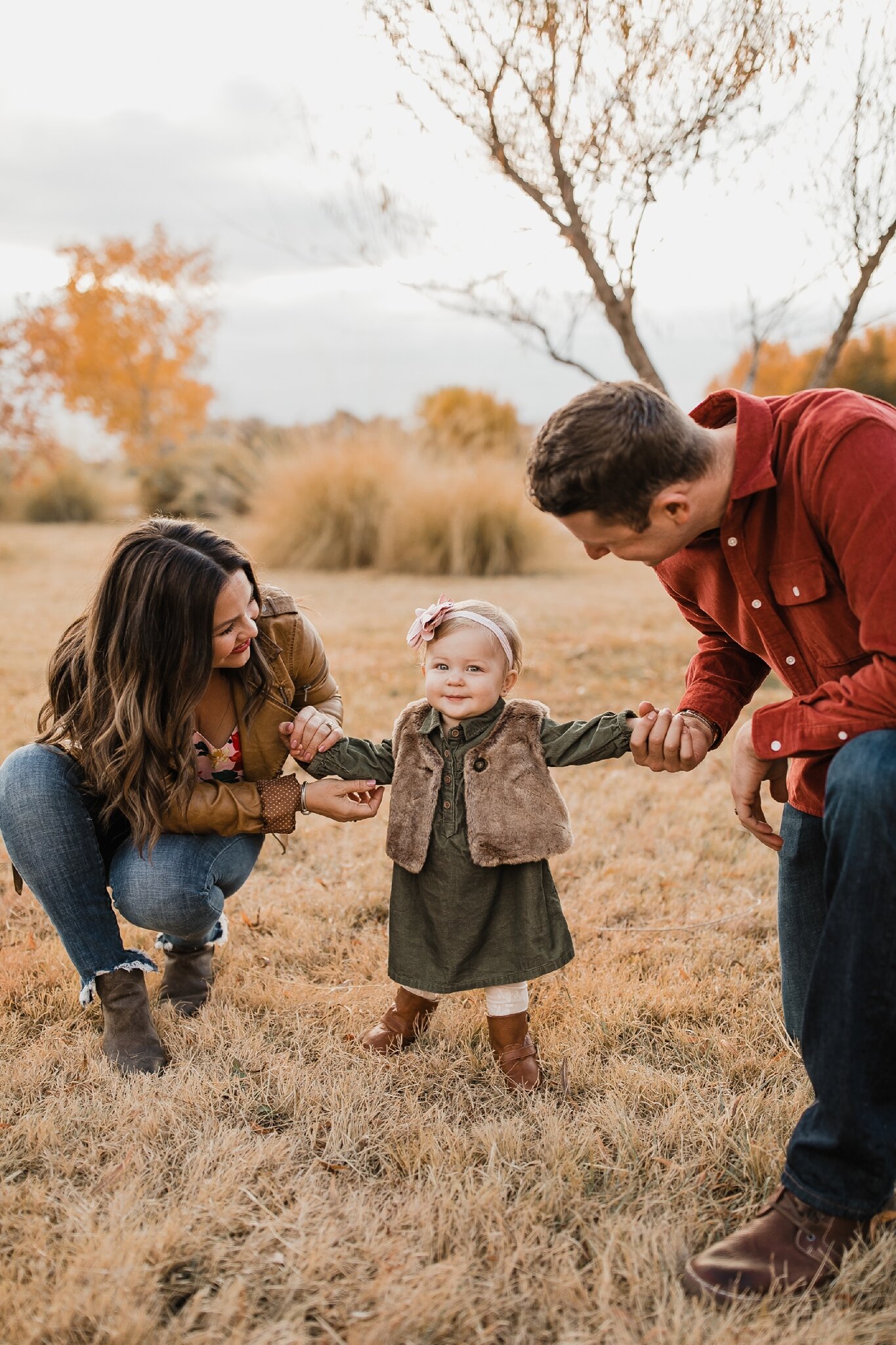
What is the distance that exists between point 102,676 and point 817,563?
1.76m

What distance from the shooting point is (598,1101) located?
2.44 metres

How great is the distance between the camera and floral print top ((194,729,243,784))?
2.87m

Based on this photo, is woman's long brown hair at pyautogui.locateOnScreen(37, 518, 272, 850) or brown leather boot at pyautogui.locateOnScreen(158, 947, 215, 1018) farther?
brown leather boot at pyautogui.locateOnScreen(158, 947, 215, 1018)

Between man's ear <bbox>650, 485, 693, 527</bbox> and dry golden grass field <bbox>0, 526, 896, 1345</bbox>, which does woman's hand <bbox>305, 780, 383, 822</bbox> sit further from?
man's ear <bbox>650, 485, 693, 527</bbox>

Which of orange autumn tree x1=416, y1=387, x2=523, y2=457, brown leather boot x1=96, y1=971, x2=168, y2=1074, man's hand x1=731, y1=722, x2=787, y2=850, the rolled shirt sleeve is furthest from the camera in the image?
orange autumn tree x1=416, y1=387, x2=523, y2=457

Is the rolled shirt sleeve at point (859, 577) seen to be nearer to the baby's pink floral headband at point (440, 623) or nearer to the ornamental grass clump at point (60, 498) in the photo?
the baby's pink floral headband at point (440, 623)

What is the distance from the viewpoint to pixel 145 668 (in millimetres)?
2594

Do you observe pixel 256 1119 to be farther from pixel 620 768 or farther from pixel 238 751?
pixel 620 768

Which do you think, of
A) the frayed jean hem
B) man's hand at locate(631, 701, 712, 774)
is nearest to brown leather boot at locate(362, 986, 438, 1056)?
the frayed jean hem

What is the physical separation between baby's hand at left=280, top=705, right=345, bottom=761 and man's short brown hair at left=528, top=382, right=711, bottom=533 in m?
0.95

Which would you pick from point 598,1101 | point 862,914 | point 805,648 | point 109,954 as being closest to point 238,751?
point 109,954

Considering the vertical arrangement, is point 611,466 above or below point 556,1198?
above

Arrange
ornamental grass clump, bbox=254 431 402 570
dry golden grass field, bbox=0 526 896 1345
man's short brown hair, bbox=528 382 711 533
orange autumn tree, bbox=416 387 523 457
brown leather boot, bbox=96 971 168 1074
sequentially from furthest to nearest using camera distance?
orange autumn tree, bbox=416 387 523 457 → ornamental grass clump, bbox=254 431 402 570 → brown leather boot, bbox=96 971 168 1074 → man's short brown hair, bbox=528 382 711 533 → dry golden grass field, bbox=0 526 896 1345

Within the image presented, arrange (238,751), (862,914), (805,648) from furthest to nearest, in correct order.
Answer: (238,751), (805,648), (862,914)
